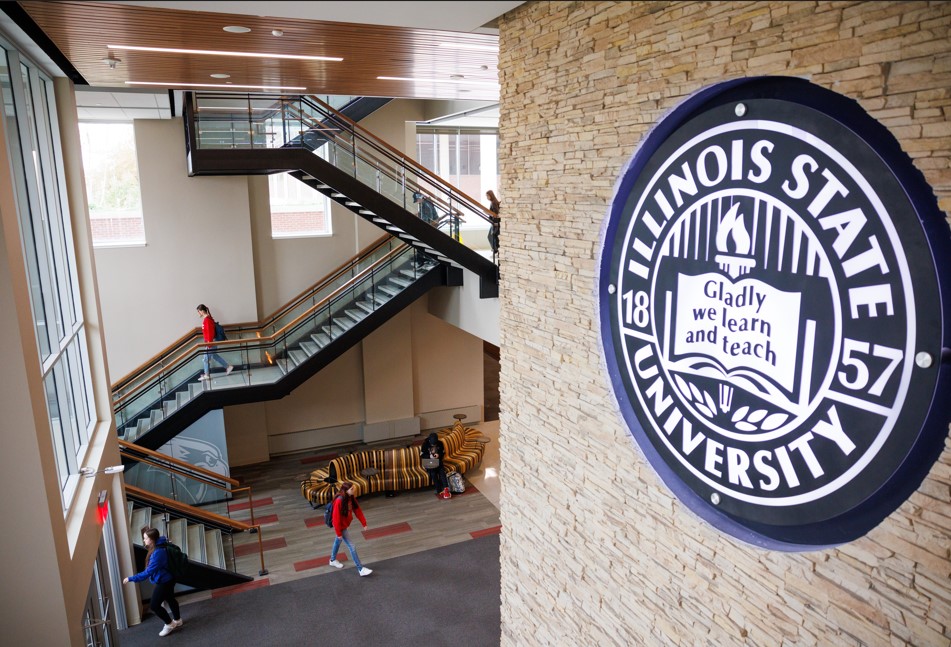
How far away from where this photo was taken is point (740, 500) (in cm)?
293

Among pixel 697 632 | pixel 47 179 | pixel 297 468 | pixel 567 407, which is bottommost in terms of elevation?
pixel 297 468

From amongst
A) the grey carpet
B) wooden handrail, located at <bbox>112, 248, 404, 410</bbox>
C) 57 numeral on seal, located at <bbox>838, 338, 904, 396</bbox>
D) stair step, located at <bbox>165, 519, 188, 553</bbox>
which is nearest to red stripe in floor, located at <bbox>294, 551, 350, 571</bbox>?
the grey carpet

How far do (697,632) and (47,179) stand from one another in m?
7.83

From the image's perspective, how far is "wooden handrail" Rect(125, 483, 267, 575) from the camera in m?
10.6

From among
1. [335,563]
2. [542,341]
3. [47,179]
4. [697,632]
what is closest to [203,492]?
[335,563]

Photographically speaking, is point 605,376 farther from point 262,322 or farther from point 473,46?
point 262,322

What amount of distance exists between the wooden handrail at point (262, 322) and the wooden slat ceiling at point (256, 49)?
548 centimetres

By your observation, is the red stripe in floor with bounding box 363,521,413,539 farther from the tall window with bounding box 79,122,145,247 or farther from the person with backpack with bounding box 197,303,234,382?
the tall window with bounding box 79,122,145,247

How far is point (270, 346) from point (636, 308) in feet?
33.9

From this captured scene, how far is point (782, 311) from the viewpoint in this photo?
107 inches

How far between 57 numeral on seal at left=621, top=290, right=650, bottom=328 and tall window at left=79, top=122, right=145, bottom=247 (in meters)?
12.4

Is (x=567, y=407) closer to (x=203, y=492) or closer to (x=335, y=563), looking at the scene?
(x=335, y=563)

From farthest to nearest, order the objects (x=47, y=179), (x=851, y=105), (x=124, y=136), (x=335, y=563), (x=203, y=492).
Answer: (x=124, y=136)
(x=203, y=492)
(x=335, y=563)
(x=47, y=179)
(x=851, y=105)

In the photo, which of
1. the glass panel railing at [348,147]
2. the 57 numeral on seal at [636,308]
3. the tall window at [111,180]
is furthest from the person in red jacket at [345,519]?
the 57 numeral on seal at [636,308]
